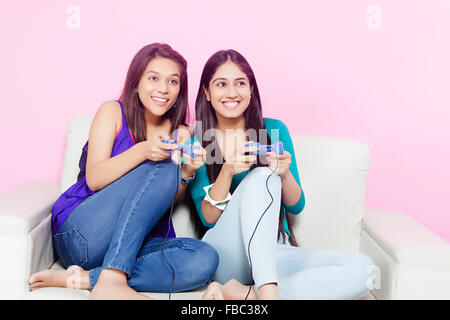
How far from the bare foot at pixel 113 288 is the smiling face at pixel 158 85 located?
1.85 feet

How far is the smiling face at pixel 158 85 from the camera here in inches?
60.8

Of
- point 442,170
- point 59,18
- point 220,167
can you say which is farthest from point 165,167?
point 442,170

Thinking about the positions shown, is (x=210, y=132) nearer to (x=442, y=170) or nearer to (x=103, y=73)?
(x=103, y=73)

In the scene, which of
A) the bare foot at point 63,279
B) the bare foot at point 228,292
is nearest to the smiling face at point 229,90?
the bare foot at point 228,292

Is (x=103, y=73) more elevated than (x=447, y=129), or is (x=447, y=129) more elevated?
(x=103, y=73)

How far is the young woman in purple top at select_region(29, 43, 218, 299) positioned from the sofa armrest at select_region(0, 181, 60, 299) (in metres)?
0.04

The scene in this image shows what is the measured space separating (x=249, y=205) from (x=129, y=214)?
33 cm

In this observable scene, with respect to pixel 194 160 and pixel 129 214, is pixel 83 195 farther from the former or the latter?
pixel 194 160

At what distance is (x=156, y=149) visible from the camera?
52.9 inches

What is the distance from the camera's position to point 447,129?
1.96 m

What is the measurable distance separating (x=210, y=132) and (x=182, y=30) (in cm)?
54

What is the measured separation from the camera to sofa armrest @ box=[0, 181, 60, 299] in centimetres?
126

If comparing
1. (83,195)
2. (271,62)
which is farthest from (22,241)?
(271,62)
